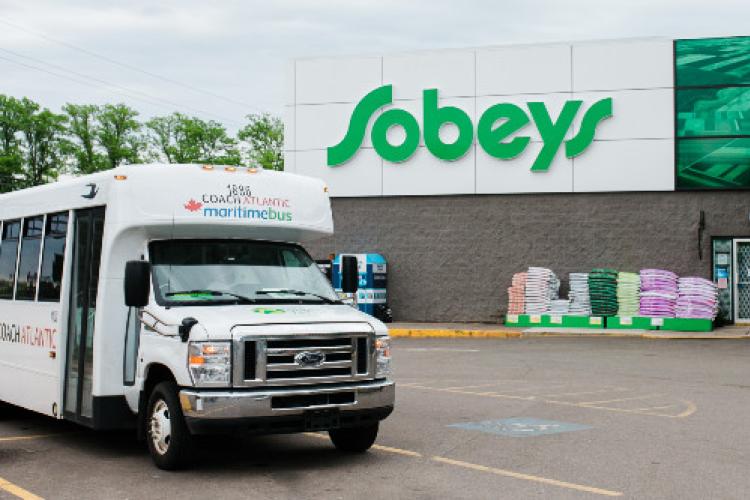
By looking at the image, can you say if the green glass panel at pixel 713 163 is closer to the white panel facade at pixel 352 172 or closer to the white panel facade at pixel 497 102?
the white panel facade at pixel 497 102

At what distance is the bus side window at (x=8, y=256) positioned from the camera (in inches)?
465

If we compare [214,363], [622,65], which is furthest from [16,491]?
[622,65]

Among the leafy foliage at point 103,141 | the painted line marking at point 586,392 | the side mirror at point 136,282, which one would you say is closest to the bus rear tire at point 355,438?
the side mirror at point 136,282

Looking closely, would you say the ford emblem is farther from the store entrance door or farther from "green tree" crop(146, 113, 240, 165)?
"green tree" crop(146, 113, 240, 165)

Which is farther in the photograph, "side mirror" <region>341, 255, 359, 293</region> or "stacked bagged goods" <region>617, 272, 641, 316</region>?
"stacked bagged goods" <region>617, 272, 641, 316</region>

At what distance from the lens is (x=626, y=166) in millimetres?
28812

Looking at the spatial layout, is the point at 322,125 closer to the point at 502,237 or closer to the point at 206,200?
the point at 502,237

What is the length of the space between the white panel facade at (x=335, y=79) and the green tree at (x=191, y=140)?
161ft

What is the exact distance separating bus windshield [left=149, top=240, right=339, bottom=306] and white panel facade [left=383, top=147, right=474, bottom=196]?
67.4ft

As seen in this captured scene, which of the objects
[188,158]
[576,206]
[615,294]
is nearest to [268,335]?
[615,294]

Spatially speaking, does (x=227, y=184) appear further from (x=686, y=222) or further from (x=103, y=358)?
(x=686, y=222)

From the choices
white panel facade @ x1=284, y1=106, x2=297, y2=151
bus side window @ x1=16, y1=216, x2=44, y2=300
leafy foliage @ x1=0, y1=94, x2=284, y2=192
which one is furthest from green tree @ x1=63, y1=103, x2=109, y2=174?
bus side window @ x1=16, y1=216, x2=44, y2=300

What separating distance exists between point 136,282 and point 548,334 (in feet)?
62.0

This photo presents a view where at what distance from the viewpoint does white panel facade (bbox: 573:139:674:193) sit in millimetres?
28453
